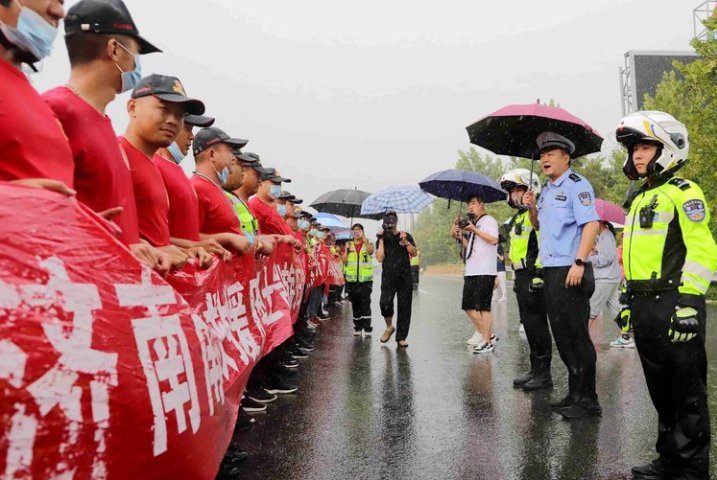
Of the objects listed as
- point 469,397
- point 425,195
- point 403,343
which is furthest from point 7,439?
point 425,195

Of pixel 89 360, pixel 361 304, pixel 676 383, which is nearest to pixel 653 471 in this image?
pixel 676 383

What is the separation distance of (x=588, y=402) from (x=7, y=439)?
4.39 metres

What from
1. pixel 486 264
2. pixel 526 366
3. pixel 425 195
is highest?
pixel 425 195

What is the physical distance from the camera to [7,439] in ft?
4.20

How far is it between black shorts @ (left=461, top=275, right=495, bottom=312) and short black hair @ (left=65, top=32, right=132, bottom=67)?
608 centimetres

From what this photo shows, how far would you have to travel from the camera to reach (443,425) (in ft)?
15.0

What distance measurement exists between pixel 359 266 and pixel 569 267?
6.19 m

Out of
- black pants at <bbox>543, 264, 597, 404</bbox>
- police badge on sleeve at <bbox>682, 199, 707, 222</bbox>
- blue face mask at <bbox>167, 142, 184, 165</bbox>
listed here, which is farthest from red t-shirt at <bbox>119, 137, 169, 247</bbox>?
black pants at <bbox>543, 264, 597, 404</bbox>

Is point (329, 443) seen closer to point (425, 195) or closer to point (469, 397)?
point (469, 397)

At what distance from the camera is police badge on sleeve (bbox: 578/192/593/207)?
498 centimetres

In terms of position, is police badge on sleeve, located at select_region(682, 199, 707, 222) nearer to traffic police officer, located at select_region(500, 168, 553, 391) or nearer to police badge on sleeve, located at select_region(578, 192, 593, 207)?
police badge on sleeve, located at select_region(578, 192, 593, 207)

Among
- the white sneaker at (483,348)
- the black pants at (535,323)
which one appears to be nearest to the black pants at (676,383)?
the black pants at (535,323)

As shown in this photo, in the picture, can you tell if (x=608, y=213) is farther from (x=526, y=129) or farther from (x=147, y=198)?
(x=147, y=198)

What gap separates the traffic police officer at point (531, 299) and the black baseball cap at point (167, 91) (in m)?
3.73
